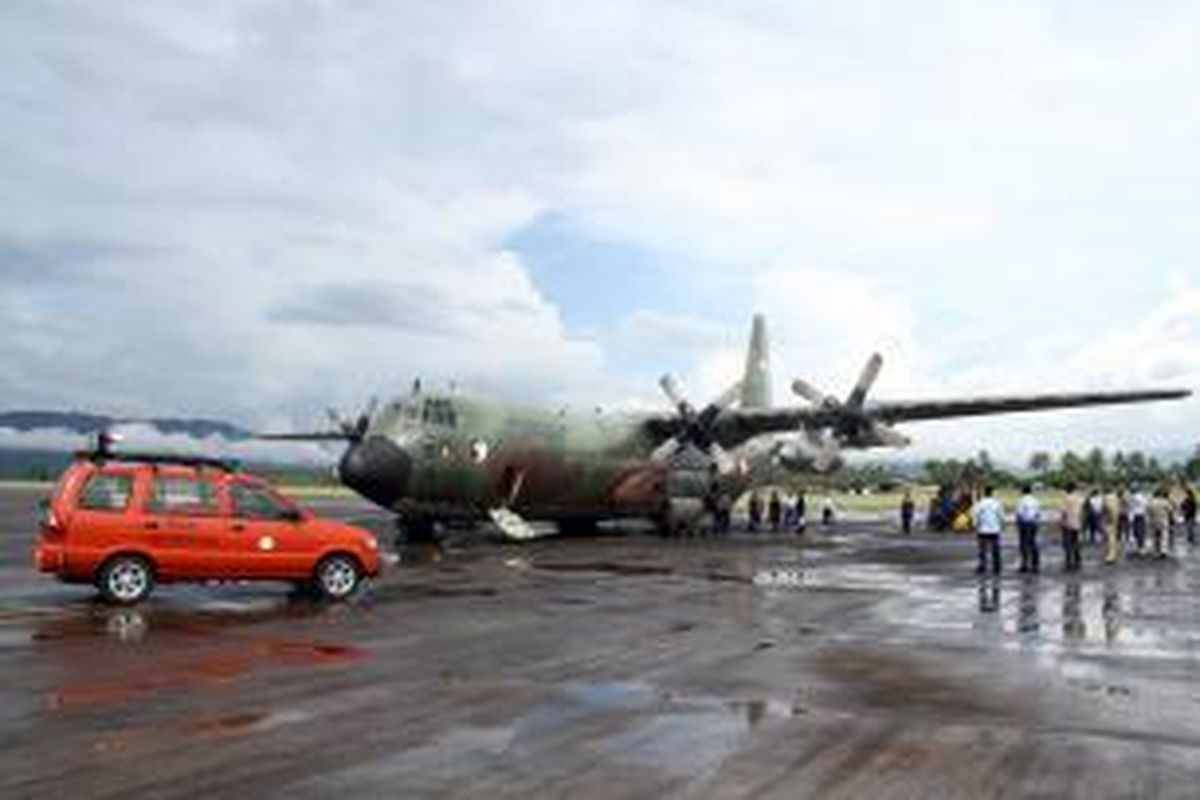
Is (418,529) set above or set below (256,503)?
below

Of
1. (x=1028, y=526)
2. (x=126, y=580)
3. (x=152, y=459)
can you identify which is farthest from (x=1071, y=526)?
(x=126, y=580)

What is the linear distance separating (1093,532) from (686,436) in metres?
13.1

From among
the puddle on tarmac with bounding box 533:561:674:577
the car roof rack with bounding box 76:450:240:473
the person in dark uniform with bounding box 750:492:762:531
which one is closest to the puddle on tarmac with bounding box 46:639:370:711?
the car roof rack with bounding box 76:450:240:473

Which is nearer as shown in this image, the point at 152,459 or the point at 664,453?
the point at 152,459

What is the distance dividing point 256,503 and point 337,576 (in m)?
1.43

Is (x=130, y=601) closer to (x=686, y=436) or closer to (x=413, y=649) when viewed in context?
(x=413, y=649)

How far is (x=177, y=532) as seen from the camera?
17.3m

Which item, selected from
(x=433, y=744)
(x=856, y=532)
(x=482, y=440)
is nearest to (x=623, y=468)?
(x=482, y=440)

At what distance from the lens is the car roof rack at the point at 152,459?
17.7m

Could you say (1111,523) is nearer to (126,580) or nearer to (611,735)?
(126,580)

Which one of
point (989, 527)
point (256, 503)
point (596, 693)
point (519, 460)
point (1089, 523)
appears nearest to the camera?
point (596, 693)

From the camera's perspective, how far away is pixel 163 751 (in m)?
8.58

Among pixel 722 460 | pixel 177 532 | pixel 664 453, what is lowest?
pixel 177 532

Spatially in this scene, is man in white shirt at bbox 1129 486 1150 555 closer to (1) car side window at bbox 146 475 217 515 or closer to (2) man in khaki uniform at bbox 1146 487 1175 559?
(2) man in khaki uniform at bbox 1146 487 1175 559
